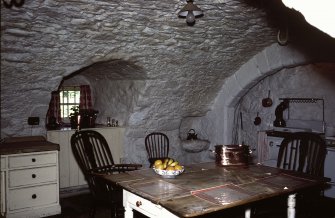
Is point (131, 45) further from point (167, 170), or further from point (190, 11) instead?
point (167, 170)

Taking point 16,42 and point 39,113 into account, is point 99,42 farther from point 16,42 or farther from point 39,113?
point 39,113

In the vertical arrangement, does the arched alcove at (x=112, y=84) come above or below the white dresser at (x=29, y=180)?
above

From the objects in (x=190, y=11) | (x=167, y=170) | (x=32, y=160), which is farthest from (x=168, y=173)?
(x=32, y=160)

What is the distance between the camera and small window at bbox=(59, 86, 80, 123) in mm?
6387

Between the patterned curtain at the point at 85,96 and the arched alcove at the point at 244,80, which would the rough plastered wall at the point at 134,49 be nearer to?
the arched alcove at the point at 244,80

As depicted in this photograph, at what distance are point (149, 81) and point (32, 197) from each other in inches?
90.1

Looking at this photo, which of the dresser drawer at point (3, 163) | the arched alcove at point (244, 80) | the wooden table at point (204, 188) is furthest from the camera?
the arched alcove at point (244, 80)

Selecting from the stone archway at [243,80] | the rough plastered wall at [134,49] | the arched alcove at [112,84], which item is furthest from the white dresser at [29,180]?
the stone archway at [243,80]

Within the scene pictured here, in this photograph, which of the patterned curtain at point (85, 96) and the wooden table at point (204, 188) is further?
the patterned curtain at point (85, 96)

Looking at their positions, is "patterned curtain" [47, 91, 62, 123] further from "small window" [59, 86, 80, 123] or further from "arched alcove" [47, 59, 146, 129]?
"arched alcove" [47, 59, 146, 129]

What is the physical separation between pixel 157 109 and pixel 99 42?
1.94 m

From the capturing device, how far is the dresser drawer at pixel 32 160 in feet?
12.6

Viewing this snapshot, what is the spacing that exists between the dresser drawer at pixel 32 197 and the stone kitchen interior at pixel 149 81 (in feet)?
0.04

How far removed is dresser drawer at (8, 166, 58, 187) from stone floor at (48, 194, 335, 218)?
1.68 feet
